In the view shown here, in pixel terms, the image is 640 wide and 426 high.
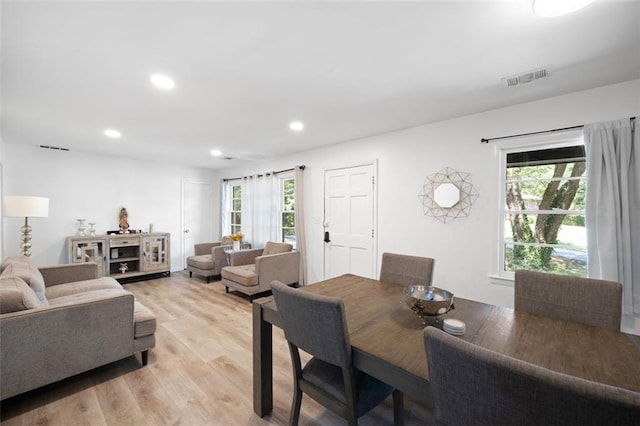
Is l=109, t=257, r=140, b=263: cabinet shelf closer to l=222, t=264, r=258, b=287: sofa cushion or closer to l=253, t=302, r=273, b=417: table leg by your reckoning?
l=222, t=264, r=258, b=287: sofa cushion

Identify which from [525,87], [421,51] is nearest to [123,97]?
[421,51]

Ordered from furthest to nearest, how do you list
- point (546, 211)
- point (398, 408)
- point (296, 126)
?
point (296, 126) < point (546, 211) < point (398, 408)

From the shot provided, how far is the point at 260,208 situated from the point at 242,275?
67.0 inches

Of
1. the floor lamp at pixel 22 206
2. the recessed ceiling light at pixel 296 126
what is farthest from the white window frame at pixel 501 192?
the floor lamp at pixel 22 206

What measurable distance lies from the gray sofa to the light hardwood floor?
0.17m

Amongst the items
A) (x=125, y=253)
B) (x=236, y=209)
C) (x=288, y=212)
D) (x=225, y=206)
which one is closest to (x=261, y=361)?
(x=288, y=212)

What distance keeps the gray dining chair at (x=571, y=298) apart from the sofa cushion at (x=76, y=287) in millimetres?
3730

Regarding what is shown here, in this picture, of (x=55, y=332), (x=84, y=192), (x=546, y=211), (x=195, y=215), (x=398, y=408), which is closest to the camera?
(x=398, y=408)

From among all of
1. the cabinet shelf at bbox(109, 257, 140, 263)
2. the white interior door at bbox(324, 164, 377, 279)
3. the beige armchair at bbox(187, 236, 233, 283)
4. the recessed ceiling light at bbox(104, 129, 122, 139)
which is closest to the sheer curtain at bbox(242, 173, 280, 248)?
the beige armchair at bbox(187, 236, 233, 283)

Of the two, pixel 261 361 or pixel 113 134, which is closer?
pixel 261 361

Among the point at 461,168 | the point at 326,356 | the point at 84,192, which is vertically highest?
the point at 461,168

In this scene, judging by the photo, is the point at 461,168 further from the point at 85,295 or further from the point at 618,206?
the point at 85,295

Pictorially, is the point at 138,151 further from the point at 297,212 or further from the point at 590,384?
the point at 590,384

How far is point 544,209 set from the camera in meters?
2.54
